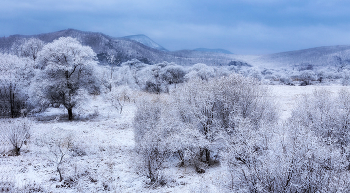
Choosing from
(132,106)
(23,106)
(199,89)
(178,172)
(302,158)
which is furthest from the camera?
(132,106)

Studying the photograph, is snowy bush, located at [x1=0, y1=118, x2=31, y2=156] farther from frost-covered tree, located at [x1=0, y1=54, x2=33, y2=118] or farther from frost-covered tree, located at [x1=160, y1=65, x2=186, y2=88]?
frost-covered tree, located at [x1=160, y1=65, x2=186, y2=88]

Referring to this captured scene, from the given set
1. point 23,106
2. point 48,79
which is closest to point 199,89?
point 48,79

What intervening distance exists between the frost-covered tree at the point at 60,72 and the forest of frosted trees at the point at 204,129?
13 cm

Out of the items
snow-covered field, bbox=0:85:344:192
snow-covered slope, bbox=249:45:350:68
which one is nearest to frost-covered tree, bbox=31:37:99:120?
snow-covered field, bbox=0:85:344:192

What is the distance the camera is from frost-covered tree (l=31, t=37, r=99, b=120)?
26.6 m

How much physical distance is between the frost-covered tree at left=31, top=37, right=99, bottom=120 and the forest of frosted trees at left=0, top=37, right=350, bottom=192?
13 centimetres

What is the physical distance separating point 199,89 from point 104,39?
147946 millimetres

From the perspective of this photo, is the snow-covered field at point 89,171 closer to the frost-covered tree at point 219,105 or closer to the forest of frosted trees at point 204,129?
the forest of frosted trees at point 204,129

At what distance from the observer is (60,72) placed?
2803 cm

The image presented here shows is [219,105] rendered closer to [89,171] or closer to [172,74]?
[89,171]

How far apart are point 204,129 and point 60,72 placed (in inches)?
918

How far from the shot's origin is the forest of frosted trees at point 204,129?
7.85 meters

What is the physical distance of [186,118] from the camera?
1855 centimetres

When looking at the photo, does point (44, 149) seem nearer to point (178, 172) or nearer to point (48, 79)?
point (178, 172)
